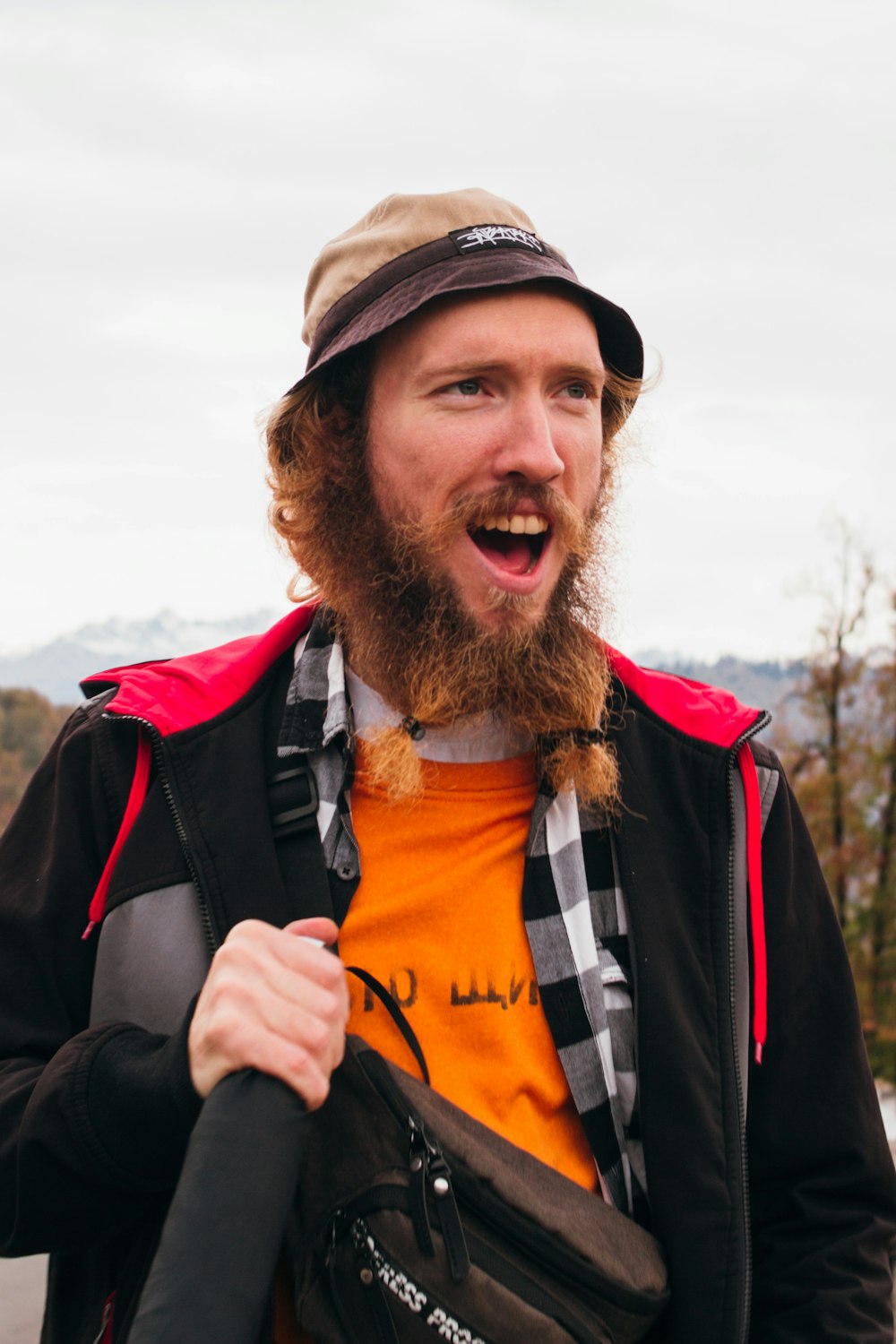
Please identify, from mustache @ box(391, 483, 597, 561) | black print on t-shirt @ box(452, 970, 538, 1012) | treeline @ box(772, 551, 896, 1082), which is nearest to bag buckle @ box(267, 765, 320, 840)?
black print on t-shirt @ box(452, 970, 538, 1012)

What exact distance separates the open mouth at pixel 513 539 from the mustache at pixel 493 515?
13mm

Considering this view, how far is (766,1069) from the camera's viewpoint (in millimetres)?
2057

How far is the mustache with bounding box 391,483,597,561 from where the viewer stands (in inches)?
82.6

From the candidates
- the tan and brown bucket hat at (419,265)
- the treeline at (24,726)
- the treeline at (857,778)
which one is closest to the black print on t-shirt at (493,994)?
the tan and brown bucket hat at (419,265)

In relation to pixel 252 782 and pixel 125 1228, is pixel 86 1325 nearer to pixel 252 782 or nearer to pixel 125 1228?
pixel 125 1228

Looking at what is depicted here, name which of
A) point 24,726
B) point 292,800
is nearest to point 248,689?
point 292,800

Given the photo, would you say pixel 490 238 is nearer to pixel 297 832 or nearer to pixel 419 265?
pixel 419 265

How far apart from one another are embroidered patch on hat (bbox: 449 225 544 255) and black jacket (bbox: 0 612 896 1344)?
0.90 metres

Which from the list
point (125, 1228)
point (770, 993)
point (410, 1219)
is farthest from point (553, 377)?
point (125, 1228)

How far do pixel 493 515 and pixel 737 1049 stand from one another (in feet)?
3.43

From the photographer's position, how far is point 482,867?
6.84 ft

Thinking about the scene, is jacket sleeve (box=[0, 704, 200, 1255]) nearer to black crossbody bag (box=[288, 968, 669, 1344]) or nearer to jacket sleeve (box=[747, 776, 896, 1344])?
black crossbody bag (box=[288, 968, 669, 1344])

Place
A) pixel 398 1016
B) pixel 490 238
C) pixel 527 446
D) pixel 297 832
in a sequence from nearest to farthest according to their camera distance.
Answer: pixel 398 1016 → pixel 297 832 → pixel 527 446 → pixel 490 238

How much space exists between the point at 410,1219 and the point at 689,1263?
53cm
